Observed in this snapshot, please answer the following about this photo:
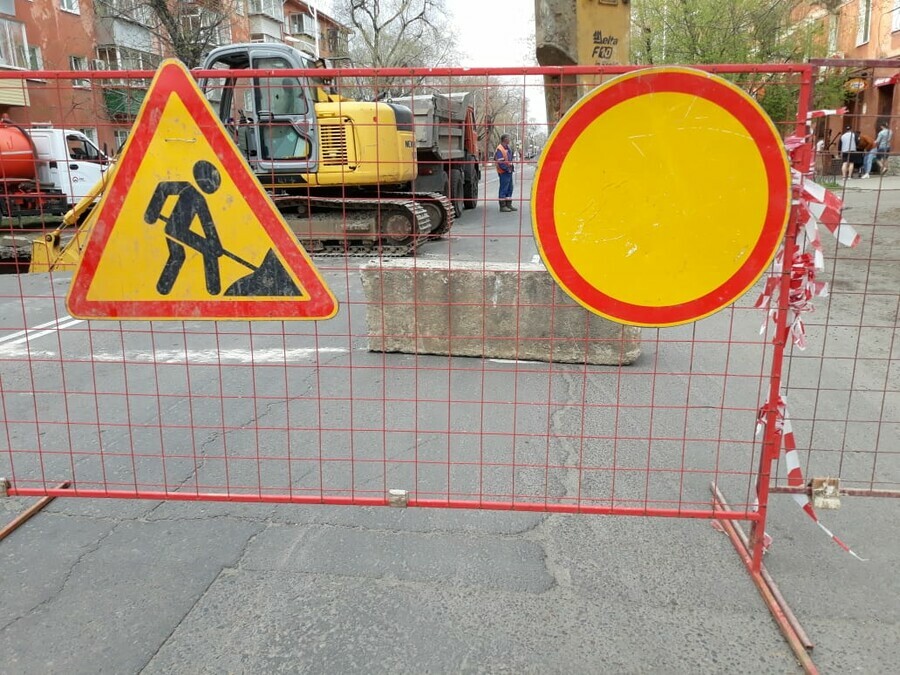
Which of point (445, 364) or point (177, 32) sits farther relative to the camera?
point (177, 32)

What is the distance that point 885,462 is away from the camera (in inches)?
164

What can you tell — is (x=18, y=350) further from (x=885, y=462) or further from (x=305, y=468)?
(x=885, y=462)

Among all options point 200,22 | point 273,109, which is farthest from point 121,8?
point 273,109

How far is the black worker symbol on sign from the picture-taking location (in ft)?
9.19

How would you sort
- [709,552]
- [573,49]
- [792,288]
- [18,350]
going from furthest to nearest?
[18,350], [573,49], [709,552], [792,288]

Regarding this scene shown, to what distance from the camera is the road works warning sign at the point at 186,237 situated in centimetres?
276

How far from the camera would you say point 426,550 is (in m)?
3.25

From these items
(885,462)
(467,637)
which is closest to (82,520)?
(467,637)

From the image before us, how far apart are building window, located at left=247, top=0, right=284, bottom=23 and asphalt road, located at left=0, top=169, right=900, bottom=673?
4833 cm

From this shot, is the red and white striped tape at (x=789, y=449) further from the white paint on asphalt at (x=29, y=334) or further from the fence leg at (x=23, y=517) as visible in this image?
the white paint on asphalt at (x=29, y=334)

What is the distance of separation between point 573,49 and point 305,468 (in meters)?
3.47

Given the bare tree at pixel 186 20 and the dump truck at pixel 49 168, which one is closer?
the dump truck at pixel 49 168

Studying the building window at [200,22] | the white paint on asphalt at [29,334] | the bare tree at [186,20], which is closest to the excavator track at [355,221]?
the white paint on asphalt at [29,334]

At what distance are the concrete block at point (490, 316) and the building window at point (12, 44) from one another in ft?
93.4
